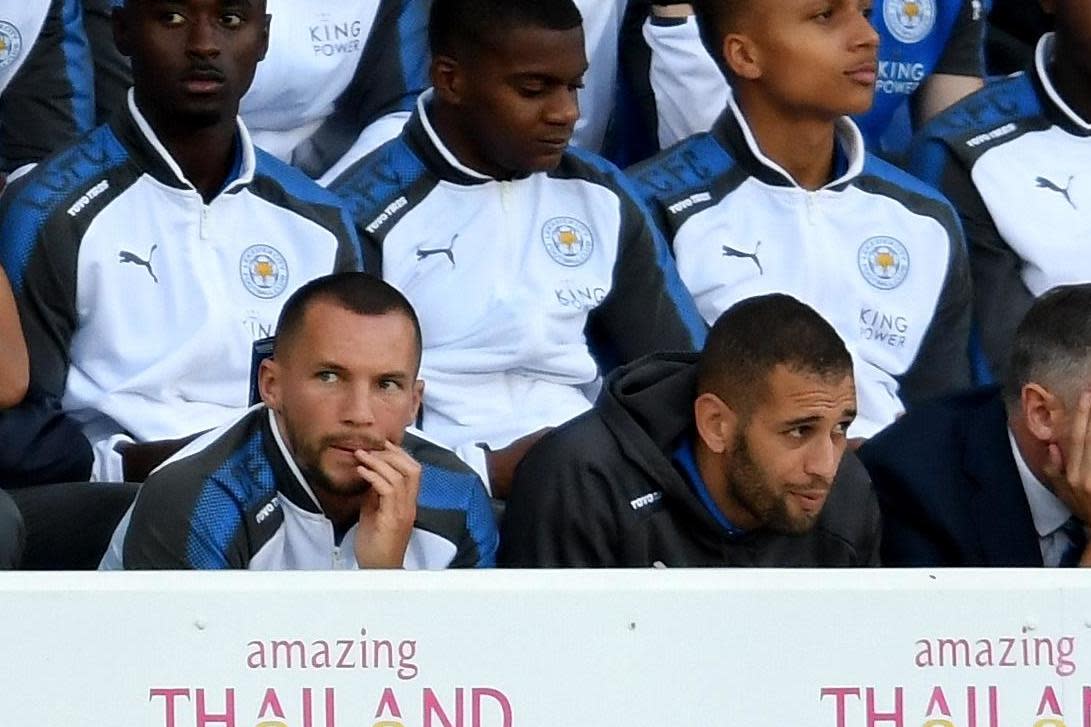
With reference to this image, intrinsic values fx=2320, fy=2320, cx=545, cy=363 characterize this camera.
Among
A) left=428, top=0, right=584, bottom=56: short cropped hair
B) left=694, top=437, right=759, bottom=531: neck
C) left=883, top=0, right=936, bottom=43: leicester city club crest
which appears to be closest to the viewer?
left=694, top=437, right=759, bottom=531: neck

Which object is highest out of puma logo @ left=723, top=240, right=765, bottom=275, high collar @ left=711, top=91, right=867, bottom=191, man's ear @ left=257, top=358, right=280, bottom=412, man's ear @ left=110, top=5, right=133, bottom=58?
man's ear @ left=110, top=5, right=133, bottom=58

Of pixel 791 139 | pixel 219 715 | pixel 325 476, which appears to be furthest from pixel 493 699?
pixel 791 139

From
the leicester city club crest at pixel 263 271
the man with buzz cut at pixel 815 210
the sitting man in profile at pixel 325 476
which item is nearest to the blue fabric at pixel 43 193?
the leicester city club crest at pixel 263 271

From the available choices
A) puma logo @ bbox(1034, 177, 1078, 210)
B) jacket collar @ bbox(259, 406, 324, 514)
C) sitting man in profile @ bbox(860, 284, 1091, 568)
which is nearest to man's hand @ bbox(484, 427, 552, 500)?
jacket collar @ bbox(259, 406, 324, 514)

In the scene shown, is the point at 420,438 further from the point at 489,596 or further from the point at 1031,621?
the point at 1031,621

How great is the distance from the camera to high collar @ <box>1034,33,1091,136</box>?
3.98 meters

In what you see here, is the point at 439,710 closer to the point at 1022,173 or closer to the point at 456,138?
the point at 456,138

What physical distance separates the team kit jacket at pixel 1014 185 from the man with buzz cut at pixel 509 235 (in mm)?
555

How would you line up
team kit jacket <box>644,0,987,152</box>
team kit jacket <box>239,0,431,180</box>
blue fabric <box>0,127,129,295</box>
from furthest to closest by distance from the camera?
team kit jacket <box>644,0,987,152</box>
team kit jacket <box>239,0,431,180</box>
blue fabric <box>0,127,129,295</box>

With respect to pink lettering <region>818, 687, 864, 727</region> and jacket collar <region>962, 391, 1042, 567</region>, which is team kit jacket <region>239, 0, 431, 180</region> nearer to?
jacket collar <region>962, 391, 1042, 567</region>

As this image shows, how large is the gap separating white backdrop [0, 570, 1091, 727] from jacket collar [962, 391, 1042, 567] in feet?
1.91

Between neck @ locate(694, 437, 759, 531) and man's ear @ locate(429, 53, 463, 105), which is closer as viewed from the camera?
neck @ locate(694, 437, 759, 531)

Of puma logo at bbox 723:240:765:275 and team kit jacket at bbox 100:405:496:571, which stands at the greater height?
puma logo at bbox 723:240:765:275

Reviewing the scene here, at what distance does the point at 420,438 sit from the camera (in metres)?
3.19
